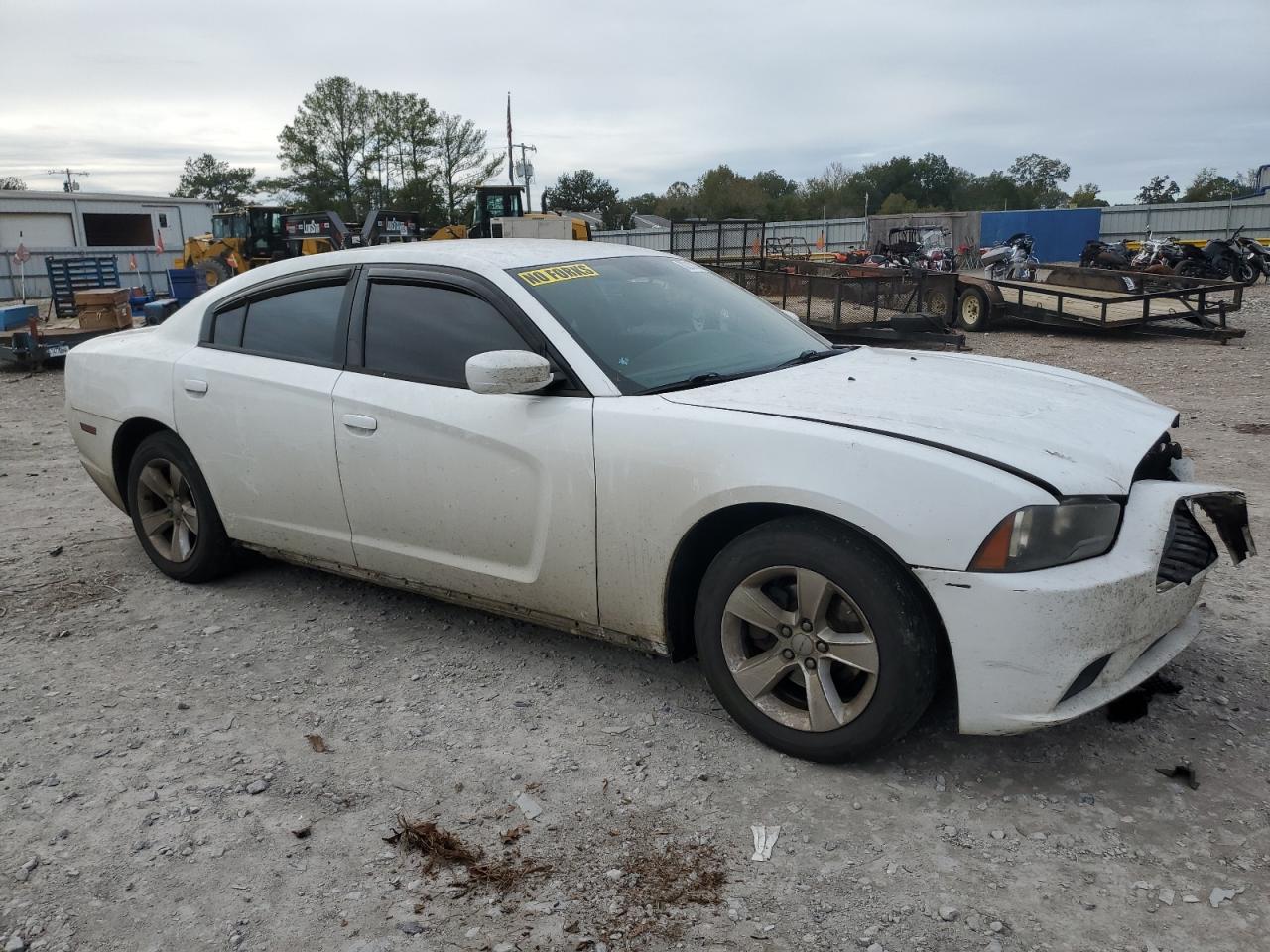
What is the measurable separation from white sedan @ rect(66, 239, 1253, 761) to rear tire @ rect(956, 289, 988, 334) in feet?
38.6

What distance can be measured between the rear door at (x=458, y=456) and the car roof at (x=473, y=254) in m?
0.08

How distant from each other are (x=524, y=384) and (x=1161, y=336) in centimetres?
1396

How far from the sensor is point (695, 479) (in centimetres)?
314

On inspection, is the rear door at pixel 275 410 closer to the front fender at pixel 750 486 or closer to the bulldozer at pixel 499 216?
the front fender at pixel 750 486

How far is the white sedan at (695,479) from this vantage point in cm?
275

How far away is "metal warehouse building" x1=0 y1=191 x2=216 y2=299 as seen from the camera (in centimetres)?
4066

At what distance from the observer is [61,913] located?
2.58 m

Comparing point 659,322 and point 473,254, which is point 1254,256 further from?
point 473,254

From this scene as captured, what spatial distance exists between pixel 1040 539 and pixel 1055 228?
4095 cm

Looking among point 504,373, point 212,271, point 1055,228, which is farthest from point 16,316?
point 1055,228

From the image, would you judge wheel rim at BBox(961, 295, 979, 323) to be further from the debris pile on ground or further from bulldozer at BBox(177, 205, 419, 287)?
the debris pile on ground

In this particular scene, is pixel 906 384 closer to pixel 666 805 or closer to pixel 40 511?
pixel 666 805

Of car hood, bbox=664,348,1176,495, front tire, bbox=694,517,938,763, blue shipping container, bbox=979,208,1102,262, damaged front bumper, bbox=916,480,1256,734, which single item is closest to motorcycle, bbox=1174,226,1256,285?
blue shipping container, bbox=979,208,1102,262

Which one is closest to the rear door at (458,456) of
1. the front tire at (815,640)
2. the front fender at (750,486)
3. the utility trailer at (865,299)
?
the front fender at (750,486)
